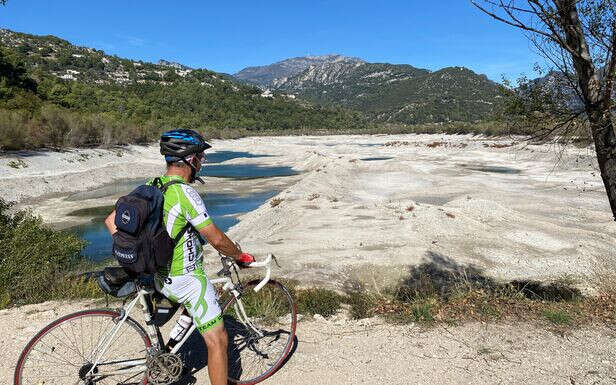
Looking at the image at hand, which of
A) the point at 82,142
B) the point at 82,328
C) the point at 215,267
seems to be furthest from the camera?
the point at 82,142

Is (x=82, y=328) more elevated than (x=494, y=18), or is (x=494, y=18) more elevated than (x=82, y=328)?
(x=494, y=18)

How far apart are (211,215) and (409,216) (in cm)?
1369

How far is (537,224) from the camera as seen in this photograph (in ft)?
66.5

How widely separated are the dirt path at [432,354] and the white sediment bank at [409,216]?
12.2 ft

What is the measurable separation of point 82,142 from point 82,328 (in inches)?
2311

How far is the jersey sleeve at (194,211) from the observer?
3.75 meters

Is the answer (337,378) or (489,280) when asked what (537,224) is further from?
(337,378)

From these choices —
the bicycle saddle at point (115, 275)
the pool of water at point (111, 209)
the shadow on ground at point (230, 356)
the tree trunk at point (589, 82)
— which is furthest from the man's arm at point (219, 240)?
the pool of water at point (111, 209)

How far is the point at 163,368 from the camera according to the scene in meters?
4.26

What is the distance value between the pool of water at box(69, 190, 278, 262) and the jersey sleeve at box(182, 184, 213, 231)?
17.1 meters

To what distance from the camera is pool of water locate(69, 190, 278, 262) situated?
20670 mm

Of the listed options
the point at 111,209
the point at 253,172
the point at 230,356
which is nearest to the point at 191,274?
the point at 230,356

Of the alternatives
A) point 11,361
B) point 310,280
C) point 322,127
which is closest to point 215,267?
point 310,280

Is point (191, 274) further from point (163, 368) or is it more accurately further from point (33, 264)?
point (33, 264)
